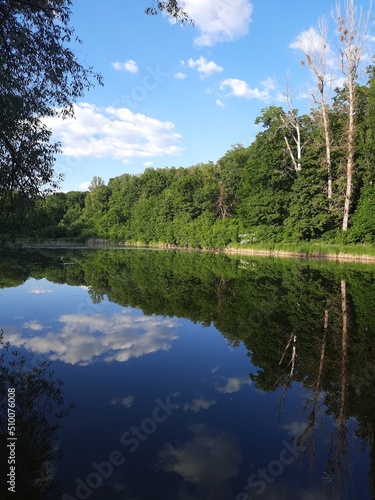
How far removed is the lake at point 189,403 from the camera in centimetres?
395

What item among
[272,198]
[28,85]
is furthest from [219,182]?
[28,85]

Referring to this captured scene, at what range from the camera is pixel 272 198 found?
50.0 metres

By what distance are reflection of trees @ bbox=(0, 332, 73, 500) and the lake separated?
0.02 meters

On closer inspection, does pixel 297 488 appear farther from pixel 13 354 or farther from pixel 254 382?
pixel 13 354

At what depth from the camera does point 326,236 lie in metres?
43.0

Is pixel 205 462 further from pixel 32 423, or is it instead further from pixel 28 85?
pixel 28 85

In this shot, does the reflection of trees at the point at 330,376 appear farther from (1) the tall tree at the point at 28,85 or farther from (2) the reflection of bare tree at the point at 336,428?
(1) the tall tree at the point at 28,85

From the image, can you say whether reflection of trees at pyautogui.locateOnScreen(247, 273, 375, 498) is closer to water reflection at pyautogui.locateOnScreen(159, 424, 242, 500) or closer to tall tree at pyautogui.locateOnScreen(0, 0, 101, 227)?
water reflection at pyautogui.locateOnScreen(159, 424, 242, 500)

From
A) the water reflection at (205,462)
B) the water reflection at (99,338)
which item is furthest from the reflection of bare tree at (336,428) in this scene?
the water reflection at (99,338)

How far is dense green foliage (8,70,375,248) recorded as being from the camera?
40000mm

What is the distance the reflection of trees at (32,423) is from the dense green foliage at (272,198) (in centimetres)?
451

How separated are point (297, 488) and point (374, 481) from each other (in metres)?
0.92

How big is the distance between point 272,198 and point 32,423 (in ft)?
158

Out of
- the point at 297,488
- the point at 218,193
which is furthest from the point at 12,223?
the point at 218,193
